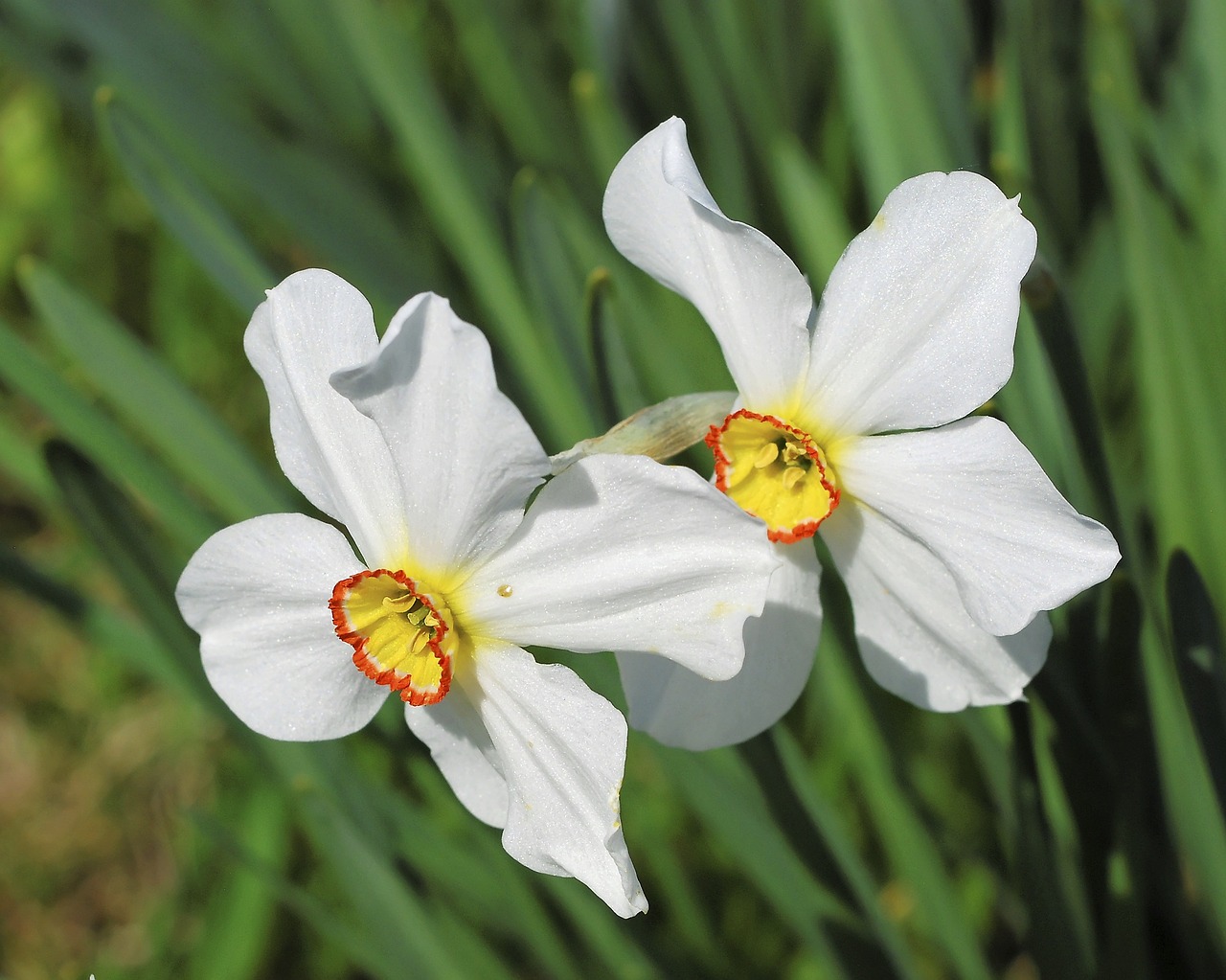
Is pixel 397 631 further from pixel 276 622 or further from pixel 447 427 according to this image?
pixel 447 427

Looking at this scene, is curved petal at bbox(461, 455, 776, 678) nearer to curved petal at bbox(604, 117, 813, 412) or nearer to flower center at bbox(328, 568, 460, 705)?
flower center at bbox(328, 568, 460, 705)

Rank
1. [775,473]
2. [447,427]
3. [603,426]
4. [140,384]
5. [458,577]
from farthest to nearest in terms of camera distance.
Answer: [140,384]
[603,426]
[775,473]
[458,577]
[447,427]

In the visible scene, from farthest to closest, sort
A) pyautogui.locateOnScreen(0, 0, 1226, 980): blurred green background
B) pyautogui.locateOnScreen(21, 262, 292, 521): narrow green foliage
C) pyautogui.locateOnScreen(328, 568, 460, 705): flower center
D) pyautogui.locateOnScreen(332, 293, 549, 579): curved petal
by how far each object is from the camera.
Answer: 1. pyautogui.locateOnScreen(21, 262, 292, 521): narrow green foliage
2. pyautogui.locateOnScreen(0, 0, 1226, 980): blurred green background
3. pyautogui.locateOnScreen(328, 568, 460, 705): flower center
4. pyautogui.locateOnScreen(332, 293, 549, 579): curved petal

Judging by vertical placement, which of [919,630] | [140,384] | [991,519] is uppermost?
[140,384]

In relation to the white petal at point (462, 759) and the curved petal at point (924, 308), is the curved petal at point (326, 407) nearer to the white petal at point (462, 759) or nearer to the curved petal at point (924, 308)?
the white petal at point (462, 759)

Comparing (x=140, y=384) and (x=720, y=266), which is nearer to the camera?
(x=720, y=266)

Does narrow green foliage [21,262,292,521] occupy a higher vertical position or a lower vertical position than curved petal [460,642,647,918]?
higher

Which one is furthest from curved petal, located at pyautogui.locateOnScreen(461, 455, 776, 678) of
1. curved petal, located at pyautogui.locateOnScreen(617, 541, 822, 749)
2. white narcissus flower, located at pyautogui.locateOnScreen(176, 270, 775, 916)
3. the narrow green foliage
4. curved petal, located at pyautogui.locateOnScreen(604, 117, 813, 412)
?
the narrow green foliage

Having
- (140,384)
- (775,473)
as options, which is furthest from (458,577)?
(140,384)
